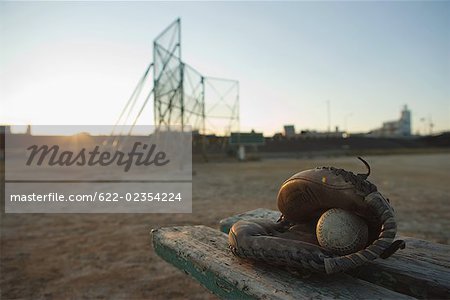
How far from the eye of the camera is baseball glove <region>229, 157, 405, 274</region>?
1.01 metres

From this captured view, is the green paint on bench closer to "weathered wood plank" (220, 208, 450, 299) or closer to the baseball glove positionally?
the baseball glove

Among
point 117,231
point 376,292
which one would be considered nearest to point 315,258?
point 376,292

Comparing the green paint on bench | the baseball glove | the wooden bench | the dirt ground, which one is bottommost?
the dirt ground

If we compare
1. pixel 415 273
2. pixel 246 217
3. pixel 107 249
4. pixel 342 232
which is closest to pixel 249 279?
pixel 342 232

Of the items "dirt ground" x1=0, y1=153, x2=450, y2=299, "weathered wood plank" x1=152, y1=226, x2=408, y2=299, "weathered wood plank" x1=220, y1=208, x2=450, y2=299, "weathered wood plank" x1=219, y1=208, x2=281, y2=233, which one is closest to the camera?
"weathered wood plank" x1=152, y1=226, x2=408, y2=299

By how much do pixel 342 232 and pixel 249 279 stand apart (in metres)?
0.37

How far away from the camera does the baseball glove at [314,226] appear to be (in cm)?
101

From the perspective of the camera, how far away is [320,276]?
3.56ft

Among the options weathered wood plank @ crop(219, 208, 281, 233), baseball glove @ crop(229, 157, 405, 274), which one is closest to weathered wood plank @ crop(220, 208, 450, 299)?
baseball glove @ crop(229, 157, 405, 274)

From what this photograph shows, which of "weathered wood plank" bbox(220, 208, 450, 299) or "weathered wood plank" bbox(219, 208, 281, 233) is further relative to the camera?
"weathered wood plank" bbox(219, 208, 281, 233)

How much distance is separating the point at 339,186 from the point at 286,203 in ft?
0.84

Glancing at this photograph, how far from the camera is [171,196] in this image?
277 inches

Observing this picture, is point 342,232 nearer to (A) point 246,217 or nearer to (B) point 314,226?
(B) point 314,226

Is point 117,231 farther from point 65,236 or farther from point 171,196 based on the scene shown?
point 171,196
